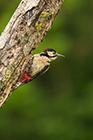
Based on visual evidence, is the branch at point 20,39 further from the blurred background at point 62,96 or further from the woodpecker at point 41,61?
the blurred background at point 62,96

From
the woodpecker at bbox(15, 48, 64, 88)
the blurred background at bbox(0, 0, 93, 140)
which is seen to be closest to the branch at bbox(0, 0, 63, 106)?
the woodpecker at bbox(15, 48, 64, 88)

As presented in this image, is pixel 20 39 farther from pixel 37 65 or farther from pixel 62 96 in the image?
pixel 62 96

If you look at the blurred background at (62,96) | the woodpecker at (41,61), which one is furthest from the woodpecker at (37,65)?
the blurred background at (62,96)

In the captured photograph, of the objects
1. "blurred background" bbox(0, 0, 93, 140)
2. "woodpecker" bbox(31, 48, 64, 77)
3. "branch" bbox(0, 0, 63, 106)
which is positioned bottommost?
"blurred background" bbox(0, 0, 93, 140)

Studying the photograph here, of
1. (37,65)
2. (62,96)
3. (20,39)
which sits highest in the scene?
(20,39)

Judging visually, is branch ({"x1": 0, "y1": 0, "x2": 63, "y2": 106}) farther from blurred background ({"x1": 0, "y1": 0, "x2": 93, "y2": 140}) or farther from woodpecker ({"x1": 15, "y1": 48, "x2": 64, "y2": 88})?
blurred background ({"x1": 0, "y1": 0, "x2": 93, "y2": 140})

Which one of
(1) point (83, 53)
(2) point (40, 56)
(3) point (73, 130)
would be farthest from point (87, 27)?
(2) point (40, 56)

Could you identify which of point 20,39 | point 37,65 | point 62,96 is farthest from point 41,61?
point 62,96

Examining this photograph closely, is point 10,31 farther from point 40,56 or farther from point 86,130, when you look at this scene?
point 86,130
